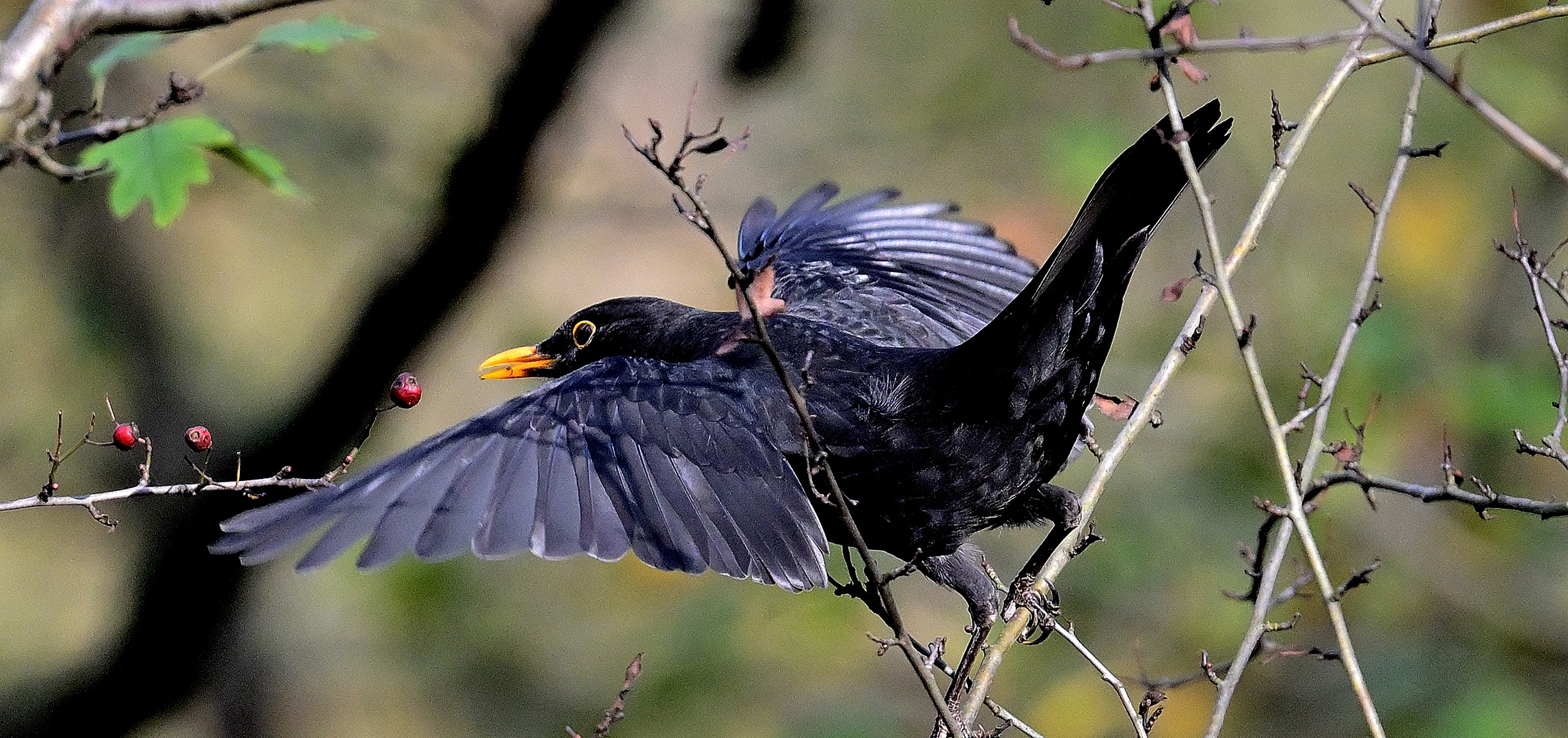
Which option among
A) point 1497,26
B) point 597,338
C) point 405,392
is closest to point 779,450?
point 405,392

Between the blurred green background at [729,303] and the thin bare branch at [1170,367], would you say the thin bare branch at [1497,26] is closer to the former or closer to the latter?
the thin bare branch at [1170,367]

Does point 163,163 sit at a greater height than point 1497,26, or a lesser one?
lesser

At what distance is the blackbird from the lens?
2.84m

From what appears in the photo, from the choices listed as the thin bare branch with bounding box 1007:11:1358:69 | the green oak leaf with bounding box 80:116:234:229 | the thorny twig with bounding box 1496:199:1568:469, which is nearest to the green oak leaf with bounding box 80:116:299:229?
the green oak leaf with bounding box 80:116:234:229

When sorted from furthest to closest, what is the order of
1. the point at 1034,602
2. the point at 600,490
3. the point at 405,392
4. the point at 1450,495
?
the point at 600,490 < the point at 1034,602 < the point at 405,392 < the point at 1450,495

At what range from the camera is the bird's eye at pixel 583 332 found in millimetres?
4625

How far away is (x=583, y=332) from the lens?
183 inches

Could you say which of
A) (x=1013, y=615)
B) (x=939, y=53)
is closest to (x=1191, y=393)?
(x=939, y=53)

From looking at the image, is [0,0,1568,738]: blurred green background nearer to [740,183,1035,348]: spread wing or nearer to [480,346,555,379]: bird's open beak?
[480,346,555,379]: bird's open beak

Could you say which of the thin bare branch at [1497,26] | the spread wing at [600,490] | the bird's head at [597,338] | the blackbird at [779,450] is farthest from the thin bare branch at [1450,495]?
the bird's head at [597,338]

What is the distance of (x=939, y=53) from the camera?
8.35m

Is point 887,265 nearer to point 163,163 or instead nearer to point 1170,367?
point 1170,367

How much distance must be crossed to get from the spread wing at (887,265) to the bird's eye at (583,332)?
609 mm

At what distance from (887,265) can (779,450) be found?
5.75 feet
